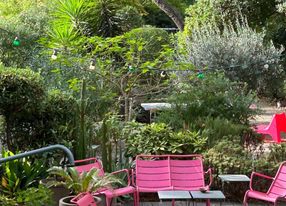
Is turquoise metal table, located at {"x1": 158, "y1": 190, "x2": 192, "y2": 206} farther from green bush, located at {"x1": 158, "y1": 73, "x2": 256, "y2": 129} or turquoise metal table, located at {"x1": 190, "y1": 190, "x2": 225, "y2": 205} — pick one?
green bush, located at {"x1": 158, "y1": 73, "x2": 256, "y2": 129}

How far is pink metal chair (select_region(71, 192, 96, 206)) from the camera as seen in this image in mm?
4441

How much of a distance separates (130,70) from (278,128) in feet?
11.0

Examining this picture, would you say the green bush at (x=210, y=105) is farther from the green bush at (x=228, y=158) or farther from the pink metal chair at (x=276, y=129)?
the green bush at (x=228, y=158)

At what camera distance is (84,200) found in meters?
4.50

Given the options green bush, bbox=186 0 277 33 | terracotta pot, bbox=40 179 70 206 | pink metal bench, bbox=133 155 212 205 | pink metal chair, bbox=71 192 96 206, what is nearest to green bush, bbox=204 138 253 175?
pink metal bench, bbox=133 155 212 205

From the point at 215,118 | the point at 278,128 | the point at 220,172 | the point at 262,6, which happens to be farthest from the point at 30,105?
the point at 262,6

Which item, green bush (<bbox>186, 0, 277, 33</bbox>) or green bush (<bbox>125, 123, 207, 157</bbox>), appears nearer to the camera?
green bush (<bbox>125, 123, 207, 157</bbox>)

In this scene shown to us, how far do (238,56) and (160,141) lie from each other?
6995 mm

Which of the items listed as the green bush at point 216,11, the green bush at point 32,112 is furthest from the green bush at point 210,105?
the green bush at point 216,11

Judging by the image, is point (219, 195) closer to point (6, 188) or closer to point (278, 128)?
point (6, 188)

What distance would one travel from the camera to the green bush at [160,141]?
762 centimetres

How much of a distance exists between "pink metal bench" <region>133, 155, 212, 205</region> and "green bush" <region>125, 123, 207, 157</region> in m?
0.83

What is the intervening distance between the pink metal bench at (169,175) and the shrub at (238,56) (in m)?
7.25

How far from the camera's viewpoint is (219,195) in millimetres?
5828
